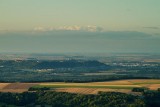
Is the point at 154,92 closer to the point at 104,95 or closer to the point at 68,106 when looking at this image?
the point at 104,95

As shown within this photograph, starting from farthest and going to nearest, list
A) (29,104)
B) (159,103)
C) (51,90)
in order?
(51,90), (29,104), (159,103)

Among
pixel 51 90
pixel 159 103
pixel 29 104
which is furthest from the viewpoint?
pixel 51 90

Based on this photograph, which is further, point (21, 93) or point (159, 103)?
point (21, 93)

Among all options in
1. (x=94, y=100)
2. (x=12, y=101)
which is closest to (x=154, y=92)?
(x=94, y=100)

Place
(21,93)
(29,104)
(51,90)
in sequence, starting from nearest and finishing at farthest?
(29,104)
(21,93)
(51,90)

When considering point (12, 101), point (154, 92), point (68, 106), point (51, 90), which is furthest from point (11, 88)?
point (154, 92)

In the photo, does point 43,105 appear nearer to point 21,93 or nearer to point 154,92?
point 21,93
